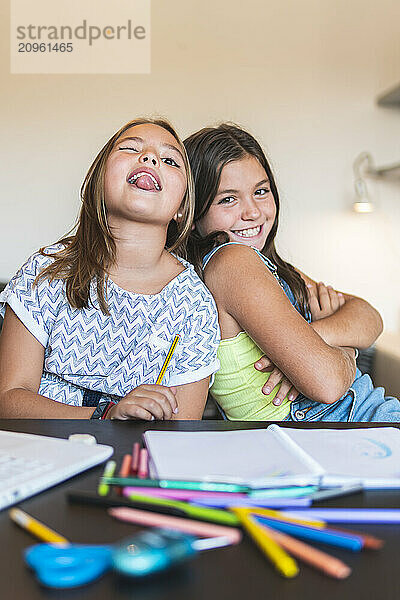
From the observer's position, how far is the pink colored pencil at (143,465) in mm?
635

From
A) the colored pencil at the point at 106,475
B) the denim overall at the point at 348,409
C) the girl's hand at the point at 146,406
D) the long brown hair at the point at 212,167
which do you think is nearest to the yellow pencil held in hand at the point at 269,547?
the colored pencil at the point at 106,475

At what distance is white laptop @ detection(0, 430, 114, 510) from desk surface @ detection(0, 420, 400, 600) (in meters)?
0.01

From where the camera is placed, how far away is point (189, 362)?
123 cm

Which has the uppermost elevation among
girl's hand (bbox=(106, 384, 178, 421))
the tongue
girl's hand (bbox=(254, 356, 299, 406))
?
the tongue

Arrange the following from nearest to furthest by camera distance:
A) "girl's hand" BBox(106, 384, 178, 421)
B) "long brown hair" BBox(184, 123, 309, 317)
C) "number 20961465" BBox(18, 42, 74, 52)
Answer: "girl's hand" BBox(106, 384, 178, 421) < "long brown hair" BBox(184, 123, 309, 317) < "number 20961465" BBox(18, 42, 74, 52)

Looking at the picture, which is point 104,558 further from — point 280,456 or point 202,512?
point 280,456

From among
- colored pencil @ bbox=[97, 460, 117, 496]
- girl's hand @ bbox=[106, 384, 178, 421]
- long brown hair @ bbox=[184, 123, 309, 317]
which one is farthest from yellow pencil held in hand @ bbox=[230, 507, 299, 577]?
long brown hair @ bbox=[184, 123, 309, 317]

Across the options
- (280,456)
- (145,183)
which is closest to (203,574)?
(280,456)

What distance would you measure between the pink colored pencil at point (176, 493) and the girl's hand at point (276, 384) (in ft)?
2.36

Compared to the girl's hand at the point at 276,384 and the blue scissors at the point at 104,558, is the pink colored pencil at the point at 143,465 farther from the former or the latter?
the girl's hand at the point at 276,384

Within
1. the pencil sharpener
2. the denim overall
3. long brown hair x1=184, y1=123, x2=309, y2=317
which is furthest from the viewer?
long brown hair x1=184, y1=123, x2=309, y2=317

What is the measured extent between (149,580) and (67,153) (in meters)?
2.72

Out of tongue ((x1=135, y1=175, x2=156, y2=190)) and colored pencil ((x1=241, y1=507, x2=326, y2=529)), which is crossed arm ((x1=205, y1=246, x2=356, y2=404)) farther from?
colored pencil ((x1=241, y1=507, x2=326, y2=529))

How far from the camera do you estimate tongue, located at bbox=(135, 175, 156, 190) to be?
1.24 metres
